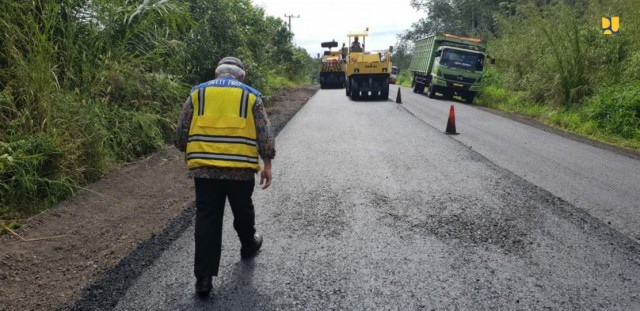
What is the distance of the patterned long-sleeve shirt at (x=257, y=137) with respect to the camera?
299 cm

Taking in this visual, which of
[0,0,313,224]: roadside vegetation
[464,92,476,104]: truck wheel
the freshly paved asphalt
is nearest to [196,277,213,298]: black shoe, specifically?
[0,0,313,224]: roadside vegetation

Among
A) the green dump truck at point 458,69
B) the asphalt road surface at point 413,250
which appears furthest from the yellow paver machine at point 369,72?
the asphalt road surface at point 413,250

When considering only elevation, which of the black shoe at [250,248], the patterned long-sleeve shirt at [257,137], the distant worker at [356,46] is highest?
the distant worker at [356,46]

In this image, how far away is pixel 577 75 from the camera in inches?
564

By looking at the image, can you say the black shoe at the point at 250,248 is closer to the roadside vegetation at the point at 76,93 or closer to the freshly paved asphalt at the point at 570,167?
the roadside vegetation at the point at 76,93

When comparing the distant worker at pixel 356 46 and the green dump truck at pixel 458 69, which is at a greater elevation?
the distant worker at pixel 356 46

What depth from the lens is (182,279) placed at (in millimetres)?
3184

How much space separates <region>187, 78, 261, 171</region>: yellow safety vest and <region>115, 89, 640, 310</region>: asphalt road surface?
2.95ft

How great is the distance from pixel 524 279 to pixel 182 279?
2.44 metres

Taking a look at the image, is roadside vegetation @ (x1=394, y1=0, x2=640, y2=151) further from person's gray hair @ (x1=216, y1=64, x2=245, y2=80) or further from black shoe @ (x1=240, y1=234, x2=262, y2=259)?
person's gray hair @ (x1=216, y1=64, x2=245, y2=80)

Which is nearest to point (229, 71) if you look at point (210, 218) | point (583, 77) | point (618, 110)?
point (210, 218)

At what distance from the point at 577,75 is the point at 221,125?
48.0 ft

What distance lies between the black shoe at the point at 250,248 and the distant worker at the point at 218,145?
44 centimetres

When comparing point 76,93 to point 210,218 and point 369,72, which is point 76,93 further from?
point 369,72
